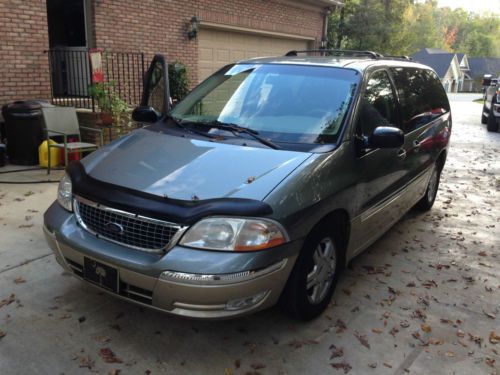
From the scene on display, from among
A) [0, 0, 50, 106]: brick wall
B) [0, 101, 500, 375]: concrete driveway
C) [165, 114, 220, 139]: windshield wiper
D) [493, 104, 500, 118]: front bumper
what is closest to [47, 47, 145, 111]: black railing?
[0, 0, 50, 106]: brick wall

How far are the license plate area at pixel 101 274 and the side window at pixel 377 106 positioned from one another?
2002 millimetres

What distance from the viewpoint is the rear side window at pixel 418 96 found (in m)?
4.50

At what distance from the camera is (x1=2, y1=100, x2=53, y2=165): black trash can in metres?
7.17

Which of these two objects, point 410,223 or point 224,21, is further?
point 224,21

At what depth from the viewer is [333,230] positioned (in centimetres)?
332

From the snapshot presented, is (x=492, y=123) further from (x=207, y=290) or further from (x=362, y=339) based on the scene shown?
(x=207, y=290)

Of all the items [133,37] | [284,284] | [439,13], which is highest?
[439,13]

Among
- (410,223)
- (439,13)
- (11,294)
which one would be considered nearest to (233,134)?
(11,294)

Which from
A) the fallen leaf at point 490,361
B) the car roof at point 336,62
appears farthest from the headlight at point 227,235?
the car roof at point 336,62

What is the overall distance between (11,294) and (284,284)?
2.05 meters

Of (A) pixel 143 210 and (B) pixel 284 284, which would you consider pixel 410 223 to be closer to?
(B) pixel 284 284

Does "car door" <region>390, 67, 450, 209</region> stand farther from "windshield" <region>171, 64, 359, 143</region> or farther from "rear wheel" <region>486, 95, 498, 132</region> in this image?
"rear wheel" <region>486, 95, 498, 132</region>

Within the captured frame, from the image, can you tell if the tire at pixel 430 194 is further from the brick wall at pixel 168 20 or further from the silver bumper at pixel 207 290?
the brick wall at pixel 168 20

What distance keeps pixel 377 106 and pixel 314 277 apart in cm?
159
